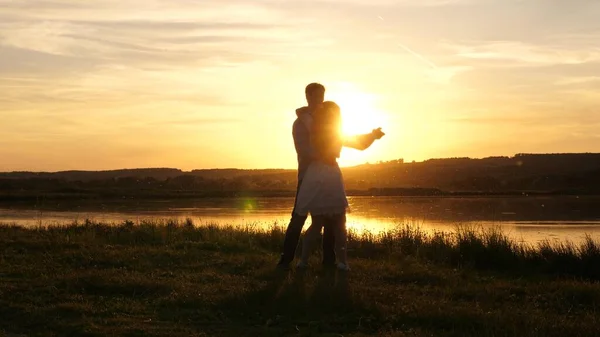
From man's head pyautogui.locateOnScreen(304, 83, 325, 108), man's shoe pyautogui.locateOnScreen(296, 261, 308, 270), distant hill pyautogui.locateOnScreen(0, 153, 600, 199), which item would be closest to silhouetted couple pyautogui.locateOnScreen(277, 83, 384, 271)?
man's head pyautogui.locateOnScreen(304, 83, 325, 108)

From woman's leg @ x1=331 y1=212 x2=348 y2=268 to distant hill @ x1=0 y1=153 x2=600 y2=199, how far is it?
158ft

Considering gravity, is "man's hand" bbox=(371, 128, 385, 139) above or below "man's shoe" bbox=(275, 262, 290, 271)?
above

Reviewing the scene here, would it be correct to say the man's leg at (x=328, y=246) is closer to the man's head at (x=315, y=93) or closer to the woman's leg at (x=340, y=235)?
the woman's leg at (x=340, y=235)

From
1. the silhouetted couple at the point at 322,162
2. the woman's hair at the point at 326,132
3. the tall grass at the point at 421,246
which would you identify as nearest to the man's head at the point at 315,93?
the silhouetted couple at the point at 322,162

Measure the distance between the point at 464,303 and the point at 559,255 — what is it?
5032mm

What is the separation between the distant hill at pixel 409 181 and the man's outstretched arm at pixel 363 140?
48.3m

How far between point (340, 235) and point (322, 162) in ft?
3.27

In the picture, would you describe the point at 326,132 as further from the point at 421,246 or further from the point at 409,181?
the point at 409,181

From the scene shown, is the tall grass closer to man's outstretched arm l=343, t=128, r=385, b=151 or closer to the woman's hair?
man's outstretched arm l=343, t=128, r=385, b=151

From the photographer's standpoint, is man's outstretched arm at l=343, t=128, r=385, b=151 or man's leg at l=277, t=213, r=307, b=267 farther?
man's leg at l=277, t=213, r=307, b=267

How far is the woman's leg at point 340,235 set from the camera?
888 cm

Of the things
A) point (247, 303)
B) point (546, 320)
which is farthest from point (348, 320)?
point (546, 320)

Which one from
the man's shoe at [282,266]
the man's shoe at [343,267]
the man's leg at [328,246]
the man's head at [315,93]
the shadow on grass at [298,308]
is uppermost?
the man's head at [315,93]

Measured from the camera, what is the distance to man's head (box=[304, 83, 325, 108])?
904cm
